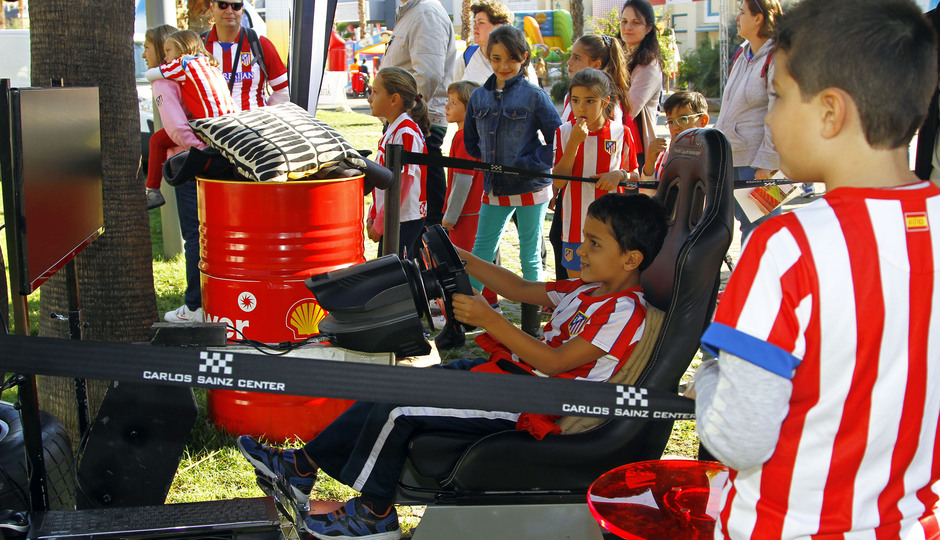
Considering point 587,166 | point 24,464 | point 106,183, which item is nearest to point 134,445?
point 24,464

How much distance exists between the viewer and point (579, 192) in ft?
16.6

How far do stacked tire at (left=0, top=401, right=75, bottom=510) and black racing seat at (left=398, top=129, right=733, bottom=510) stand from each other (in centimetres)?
112

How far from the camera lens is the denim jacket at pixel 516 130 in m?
5.34

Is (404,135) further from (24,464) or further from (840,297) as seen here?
(840,297)

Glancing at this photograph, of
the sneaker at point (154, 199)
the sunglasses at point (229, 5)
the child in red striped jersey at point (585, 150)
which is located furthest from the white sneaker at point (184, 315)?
the child in red striped jersey at point (585, 150)

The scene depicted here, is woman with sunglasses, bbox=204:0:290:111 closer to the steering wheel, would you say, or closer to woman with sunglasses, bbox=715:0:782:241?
woman with sunglasses, bbox=715:0:782:241

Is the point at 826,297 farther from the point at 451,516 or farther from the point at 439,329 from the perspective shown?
the point at 439,329

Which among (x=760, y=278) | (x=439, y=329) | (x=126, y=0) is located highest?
(x=126, y=0)

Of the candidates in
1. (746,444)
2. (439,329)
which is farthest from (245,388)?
(439,329)

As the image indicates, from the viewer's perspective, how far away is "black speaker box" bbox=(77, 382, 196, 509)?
282 centimetres

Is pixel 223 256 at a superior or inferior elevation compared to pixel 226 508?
superior

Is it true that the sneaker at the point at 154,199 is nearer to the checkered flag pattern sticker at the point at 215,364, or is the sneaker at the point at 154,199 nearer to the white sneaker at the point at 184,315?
the white sneaker at the point at 184,315

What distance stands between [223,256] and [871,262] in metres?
2.86

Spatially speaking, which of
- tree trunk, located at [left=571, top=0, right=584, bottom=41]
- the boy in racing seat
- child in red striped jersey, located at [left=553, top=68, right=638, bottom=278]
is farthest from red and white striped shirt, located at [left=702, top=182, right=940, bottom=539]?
tree trunk, located at [left=571, top=0, right=584, bottom=41]
